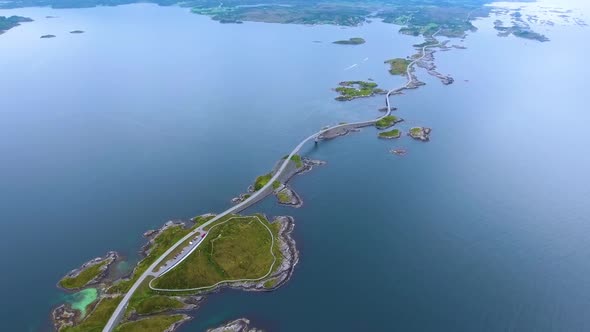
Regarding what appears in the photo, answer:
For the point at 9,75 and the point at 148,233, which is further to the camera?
the point at 9,75

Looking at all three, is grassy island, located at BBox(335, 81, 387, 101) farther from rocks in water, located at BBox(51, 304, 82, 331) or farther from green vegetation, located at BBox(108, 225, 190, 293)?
rocks in water, located at BBox(51, 304, 82, 331)

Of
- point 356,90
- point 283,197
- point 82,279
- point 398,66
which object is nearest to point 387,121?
point 356,90

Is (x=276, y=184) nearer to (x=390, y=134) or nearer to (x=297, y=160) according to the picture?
(x=297, y=160)

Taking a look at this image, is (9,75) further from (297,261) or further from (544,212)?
(544,212)

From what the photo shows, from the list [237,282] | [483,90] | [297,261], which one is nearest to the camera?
[237,282]

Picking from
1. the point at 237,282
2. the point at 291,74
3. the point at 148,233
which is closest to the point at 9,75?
the point at 291,74

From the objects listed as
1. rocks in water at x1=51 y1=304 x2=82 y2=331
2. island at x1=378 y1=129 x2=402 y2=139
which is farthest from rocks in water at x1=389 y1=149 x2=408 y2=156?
rocks in water at x1=51 y1=304 x2=82 y2=331

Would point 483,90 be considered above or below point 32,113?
below
